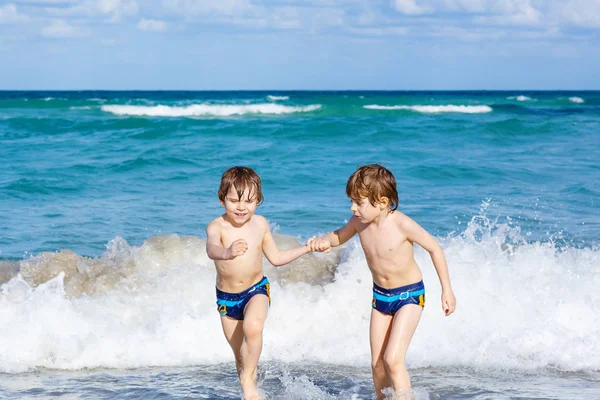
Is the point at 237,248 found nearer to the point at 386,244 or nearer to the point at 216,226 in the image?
the point at 216,226

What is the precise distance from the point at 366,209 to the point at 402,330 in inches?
26.5

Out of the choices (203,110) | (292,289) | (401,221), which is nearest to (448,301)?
(401,221)

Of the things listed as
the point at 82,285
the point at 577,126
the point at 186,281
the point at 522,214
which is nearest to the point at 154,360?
the point at 186,281

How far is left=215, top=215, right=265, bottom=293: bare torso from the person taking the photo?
4227 mm

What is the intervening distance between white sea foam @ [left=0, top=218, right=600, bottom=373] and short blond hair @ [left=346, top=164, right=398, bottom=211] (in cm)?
188

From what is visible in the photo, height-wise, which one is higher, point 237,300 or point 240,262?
point 240,262

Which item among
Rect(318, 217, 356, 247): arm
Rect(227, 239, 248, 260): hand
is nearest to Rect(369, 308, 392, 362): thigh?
Rect(318, 217, 356, 247): arm

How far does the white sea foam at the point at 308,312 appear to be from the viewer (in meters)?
5.49

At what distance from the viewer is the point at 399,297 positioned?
408 centimetres

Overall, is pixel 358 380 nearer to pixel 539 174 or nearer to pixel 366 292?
pixel 366 292

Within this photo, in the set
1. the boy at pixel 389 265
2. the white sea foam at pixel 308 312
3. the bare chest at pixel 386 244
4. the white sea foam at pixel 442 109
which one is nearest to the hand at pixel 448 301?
the boy at pixel 389 265

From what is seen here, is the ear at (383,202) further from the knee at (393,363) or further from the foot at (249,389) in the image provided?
the foot at (249,389)

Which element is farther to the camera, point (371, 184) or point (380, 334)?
point (380, 334)

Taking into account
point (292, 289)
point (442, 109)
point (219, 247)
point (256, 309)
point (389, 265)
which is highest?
point (442, 109)
